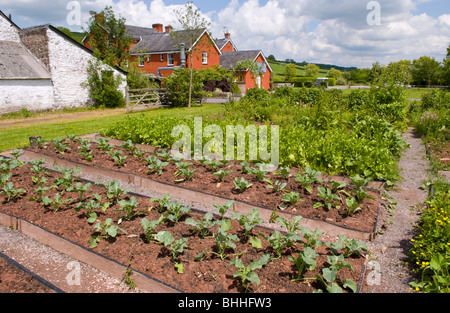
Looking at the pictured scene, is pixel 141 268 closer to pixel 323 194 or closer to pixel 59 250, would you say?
pixel 59 250

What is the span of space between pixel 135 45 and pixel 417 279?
36823 millimetres

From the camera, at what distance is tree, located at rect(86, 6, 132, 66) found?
23.5 m

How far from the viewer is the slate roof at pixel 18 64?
49.8 ft

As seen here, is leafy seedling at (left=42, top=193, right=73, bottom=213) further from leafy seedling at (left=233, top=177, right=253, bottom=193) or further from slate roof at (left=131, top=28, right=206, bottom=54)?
slate roof at (left=131, top=28, right=206, bottom=54)

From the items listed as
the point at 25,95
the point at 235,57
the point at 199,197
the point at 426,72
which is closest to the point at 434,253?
the point at 199,197

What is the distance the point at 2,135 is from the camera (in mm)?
10547

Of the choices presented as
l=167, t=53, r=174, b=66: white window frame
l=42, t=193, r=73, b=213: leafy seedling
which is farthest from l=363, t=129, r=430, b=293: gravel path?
l=167, t=53, r=174, b=66: white window frame

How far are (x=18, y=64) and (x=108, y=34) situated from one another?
31.8ft

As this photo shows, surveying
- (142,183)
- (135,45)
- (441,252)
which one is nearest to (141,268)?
(142,183)

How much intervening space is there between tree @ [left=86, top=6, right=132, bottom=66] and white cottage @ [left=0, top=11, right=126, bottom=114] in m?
6.09

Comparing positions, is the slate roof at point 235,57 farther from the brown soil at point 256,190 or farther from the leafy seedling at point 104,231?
A: the leafy seedling at point 104,231

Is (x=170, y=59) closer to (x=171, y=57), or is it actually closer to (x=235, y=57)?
(x=171, y=57)

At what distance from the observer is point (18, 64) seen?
51.8ft

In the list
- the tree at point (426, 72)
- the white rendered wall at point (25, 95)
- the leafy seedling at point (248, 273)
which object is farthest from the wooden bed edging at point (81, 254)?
the tree at point (426, 72)
